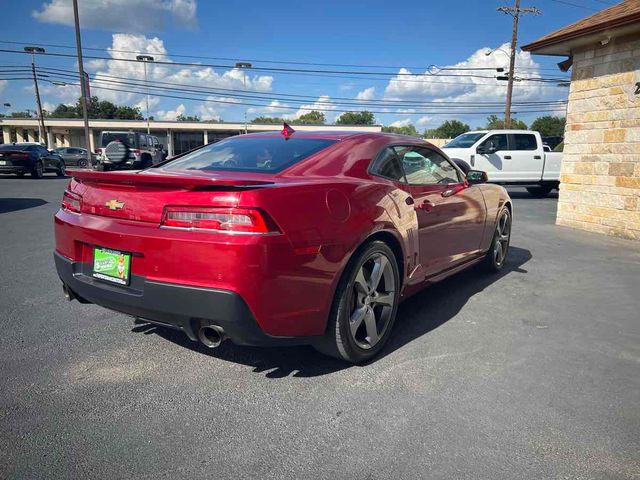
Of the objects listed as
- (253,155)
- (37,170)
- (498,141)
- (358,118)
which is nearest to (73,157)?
(37,170)

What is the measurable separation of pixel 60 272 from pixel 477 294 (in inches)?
145

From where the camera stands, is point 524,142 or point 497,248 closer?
point 497,248

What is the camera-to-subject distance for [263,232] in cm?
229

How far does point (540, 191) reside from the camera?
1577cm

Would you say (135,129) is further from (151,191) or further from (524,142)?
(151,191)

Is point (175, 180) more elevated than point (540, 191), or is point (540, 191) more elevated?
point (175, 180)

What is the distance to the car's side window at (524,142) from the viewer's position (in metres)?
14.2

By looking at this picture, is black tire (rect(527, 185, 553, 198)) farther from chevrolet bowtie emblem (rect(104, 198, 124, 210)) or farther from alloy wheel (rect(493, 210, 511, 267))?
chevrolet bowtie emblem (rect(104, 198, 124, 210))

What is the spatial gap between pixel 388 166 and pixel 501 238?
2.61 meters

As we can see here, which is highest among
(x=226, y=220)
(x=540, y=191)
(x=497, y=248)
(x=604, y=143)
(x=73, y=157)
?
(x=604, y=143)


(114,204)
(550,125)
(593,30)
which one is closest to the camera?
(114,204)

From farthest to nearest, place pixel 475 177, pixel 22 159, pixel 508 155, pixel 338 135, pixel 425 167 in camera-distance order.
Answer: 1. pixel 22 159
2. pixel 508 155
3. pixel 475 177
4. pixel 425 167
5. pixel 338 135

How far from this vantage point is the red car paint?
7.52 feet

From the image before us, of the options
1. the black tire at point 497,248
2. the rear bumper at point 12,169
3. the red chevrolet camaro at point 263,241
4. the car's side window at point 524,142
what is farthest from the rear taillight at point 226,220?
the rear bumper at point 12,169
